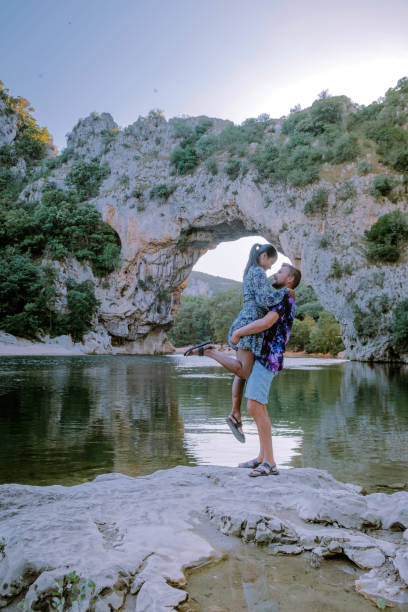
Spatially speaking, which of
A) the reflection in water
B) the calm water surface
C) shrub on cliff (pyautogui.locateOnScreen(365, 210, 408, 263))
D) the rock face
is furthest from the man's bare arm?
shrub on cliff (pyautogui.locateOnScreen(365, 210, 408, 263))

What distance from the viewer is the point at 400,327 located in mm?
22578

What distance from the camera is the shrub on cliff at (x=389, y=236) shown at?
24562 mm

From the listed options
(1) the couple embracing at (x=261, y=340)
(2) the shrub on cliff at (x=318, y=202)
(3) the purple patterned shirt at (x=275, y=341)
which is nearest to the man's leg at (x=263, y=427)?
(1) the couple embracing at (x=261, y=340)

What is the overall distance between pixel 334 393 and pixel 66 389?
7107 mm

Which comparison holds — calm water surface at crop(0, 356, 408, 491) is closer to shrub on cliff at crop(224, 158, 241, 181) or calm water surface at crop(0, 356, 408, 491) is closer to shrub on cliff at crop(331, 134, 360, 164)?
shrub on cliff at crop(331, 134, 360, 164)

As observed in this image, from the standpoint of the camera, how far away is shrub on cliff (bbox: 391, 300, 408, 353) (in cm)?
2247

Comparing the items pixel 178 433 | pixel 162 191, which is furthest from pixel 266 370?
pixel 162 191

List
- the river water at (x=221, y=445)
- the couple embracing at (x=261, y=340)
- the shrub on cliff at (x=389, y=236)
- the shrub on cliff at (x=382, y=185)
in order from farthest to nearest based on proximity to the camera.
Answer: the shrub on cliff at (x=382, y=185), the shrub on cliff at (x=389, y=236), the couple embracing at (x=261, y=340), the river water at (x=221, y=445)

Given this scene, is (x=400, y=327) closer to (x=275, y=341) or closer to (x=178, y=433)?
(x=178, y=433)

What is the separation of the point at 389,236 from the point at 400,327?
576 centimetres

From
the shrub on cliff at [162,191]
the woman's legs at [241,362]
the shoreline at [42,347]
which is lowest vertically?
the shoreline at [42,347]

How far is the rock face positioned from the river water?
56.5 feet

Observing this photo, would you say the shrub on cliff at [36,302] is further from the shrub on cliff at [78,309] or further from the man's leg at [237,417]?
the man's leg at [237,417]

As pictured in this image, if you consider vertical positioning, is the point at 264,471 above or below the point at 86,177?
below
